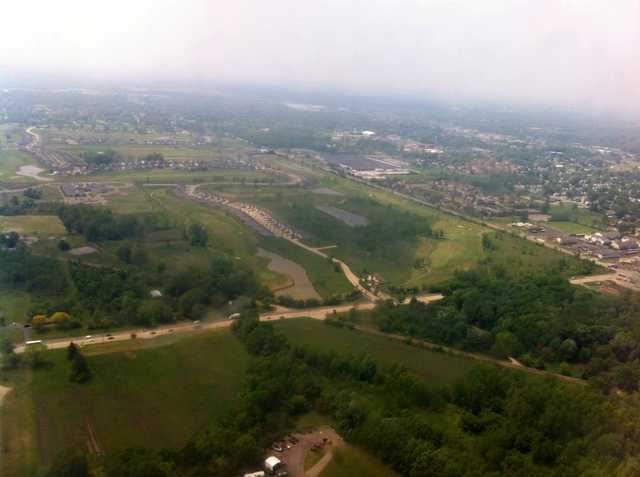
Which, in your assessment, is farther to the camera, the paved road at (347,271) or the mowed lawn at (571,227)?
the mowed lawn at (571,227)

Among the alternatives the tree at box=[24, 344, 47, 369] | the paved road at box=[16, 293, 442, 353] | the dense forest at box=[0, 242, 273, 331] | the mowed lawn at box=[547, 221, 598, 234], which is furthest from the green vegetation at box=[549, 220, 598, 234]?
the tree at box=[24, 344, 47, 369]

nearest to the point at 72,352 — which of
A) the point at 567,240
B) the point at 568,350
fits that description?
the point at 568,350

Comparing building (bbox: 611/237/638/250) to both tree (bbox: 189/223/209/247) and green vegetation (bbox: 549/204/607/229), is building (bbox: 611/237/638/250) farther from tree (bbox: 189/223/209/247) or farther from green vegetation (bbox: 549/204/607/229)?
tree (bbox: 189/223/209/247)

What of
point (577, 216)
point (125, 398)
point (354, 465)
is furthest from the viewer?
point (577, 216)

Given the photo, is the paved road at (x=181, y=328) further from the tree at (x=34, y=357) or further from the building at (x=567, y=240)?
the building at (x=567, y=240)

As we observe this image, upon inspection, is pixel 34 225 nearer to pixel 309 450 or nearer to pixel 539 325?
pixel 309 450

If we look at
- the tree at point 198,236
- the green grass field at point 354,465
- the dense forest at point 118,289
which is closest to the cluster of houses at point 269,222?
the tree at point 198,236
